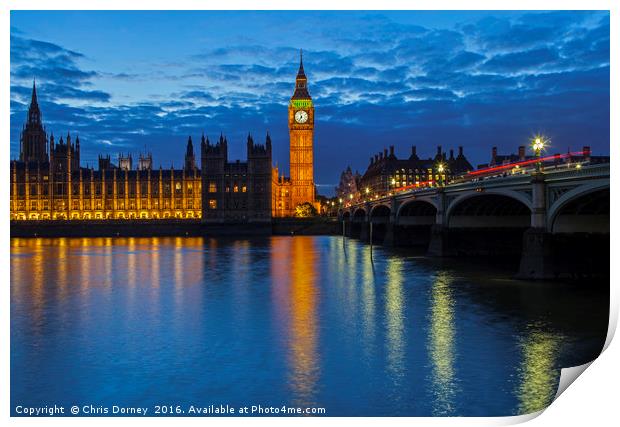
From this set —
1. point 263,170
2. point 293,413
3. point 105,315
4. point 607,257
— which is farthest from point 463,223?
point 263,170

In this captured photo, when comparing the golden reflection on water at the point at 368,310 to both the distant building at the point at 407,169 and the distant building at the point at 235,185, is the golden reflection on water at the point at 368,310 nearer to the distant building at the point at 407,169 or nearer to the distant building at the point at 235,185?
the distant building at the point at 235,185

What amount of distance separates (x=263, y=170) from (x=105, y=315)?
108761 millimetres

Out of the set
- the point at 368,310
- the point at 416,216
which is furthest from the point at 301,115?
the point at 368,310

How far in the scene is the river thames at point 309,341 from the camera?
15016mm

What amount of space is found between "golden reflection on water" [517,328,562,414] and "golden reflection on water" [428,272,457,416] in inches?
67.7

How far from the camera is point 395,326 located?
23.0 m

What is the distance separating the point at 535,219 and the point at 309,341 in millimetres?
17331

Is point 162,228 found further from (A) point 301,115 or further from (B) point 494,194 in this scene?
(B) point 494,194

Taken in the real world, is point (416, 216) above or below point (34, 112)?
below

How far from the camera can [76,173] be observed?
140 m

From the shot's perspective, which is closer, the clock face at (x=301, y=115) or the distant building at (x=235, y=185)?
the distant building at (x=235, y=185)

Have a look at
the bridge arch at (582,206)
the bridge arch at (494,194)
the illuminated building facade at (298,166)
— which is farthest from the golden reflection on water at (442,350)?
the illuminated building facade at (298,166)

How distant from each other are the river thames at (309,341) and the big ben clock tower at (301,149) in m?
121

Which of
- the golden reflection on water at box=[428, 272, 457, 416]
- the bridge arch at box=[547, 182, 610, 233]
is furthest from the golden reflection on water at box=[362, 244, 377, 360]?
the bridge arch at box=[547, 182, 610, 233]
